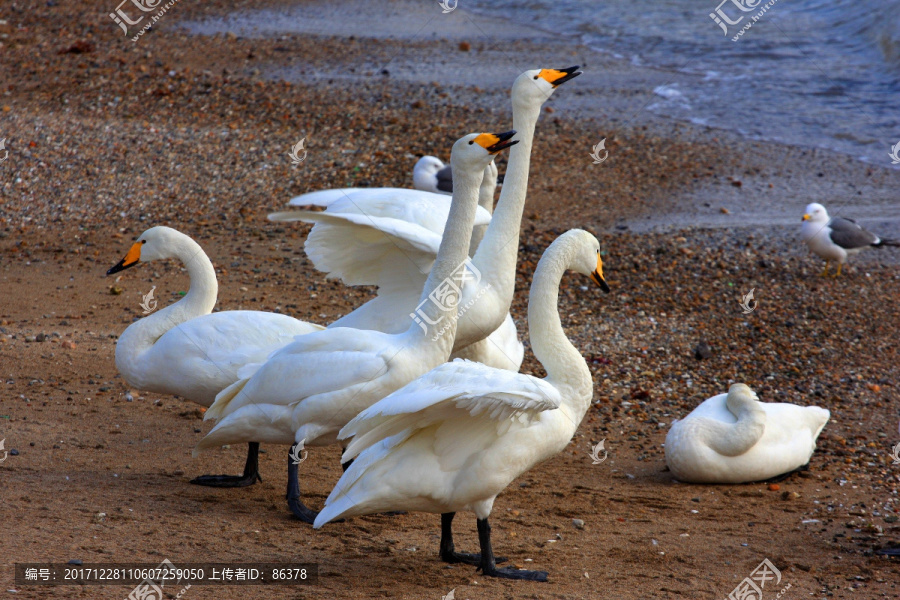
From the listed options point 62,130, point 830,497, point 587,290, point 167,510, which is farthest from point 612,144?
point 167,510

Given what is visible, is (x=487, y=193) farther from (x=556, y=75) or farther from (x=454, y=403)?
(x=454, y=403)

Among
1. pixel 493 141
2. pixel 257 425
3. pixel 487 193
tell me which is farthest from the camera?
pixel 487 193

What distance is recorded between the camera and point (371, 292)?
32.9 ft

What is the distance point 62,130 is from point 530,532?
10110mm

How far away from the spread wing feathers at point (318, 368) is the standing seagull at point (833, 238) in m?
6.72

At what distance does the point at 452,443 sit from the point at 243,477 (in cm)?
194

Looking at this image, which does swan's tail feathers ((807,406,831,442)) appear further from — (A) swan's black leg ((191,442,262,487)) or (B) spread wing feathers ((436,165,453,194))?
(B) spread wing feathers ((436,165,453,194))

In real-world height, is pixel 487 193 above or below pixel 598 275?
above

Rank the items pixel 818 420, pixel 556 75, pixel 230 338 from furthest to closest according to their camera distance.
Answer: pixel 818 420 → pixel 556 75 → pixel 230 338

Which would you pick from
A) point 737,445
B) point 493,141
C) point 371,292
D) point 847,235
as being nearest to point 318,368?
point 493,141

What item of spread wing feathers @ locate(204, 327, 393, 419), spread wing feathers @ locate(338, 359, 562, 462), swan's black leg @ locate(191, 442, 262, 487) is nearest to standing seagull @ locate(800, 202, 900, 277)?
spread wing feathers @ locate(204, 327, 393, 419)

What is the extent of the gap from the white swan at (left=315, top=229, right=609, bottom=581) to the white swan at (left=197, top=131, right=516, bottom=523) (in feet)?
1.74

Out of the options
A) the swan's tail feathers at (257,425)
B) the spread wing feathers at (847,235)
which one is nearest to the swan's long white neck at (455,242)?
the swan's tail feathers at (257,425)

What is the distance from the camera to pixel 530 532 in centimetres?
566
